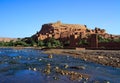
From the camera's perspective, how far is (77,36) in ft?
354

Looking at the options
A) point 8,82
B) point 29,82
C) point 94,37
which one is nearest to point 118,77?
point 29,82

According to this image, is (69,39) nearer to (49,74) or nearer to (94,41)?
(94,41)

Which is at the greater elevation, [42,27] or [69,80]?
[42,27]

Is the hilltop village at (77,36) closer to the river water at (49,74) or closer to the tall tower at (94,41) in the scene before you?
the tall tower at (94,41)

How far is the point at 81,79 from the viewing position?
16625mm

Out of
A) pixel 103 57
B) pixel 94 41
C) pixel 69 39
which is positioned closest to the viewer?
pixel 103 57

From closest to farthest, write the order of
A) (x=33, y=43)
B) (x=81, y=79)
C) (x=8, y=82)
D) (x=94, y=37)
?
(x=8, y=82)
(x=81, y=79)
(x=94, y=37)
(x=33, y=43)

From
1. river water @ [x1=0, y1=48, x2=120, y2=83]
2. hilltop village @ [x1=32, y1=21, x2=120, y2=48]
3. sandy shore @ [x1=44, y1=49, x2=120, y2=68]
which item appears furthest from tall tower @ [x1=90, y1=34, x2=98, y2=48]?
river water @ [x1=0, y1=48, x2=120, y2=83]

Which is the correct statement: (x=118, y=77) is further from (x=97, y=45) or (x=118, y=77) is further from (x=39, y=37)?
(x=39, y=37)

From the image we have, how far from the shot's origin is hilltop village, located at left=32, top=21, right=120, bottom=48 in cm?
7449

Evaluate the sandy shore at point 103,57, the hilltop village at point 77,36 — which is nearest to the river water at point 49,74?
the sandy shore at point 103,57

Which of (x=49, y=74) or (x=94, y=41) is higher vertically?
(x=94, y=41)

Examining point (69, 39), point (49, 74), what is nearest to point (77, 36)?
point (69, 39)

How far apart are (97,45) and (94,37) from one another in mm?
2515
